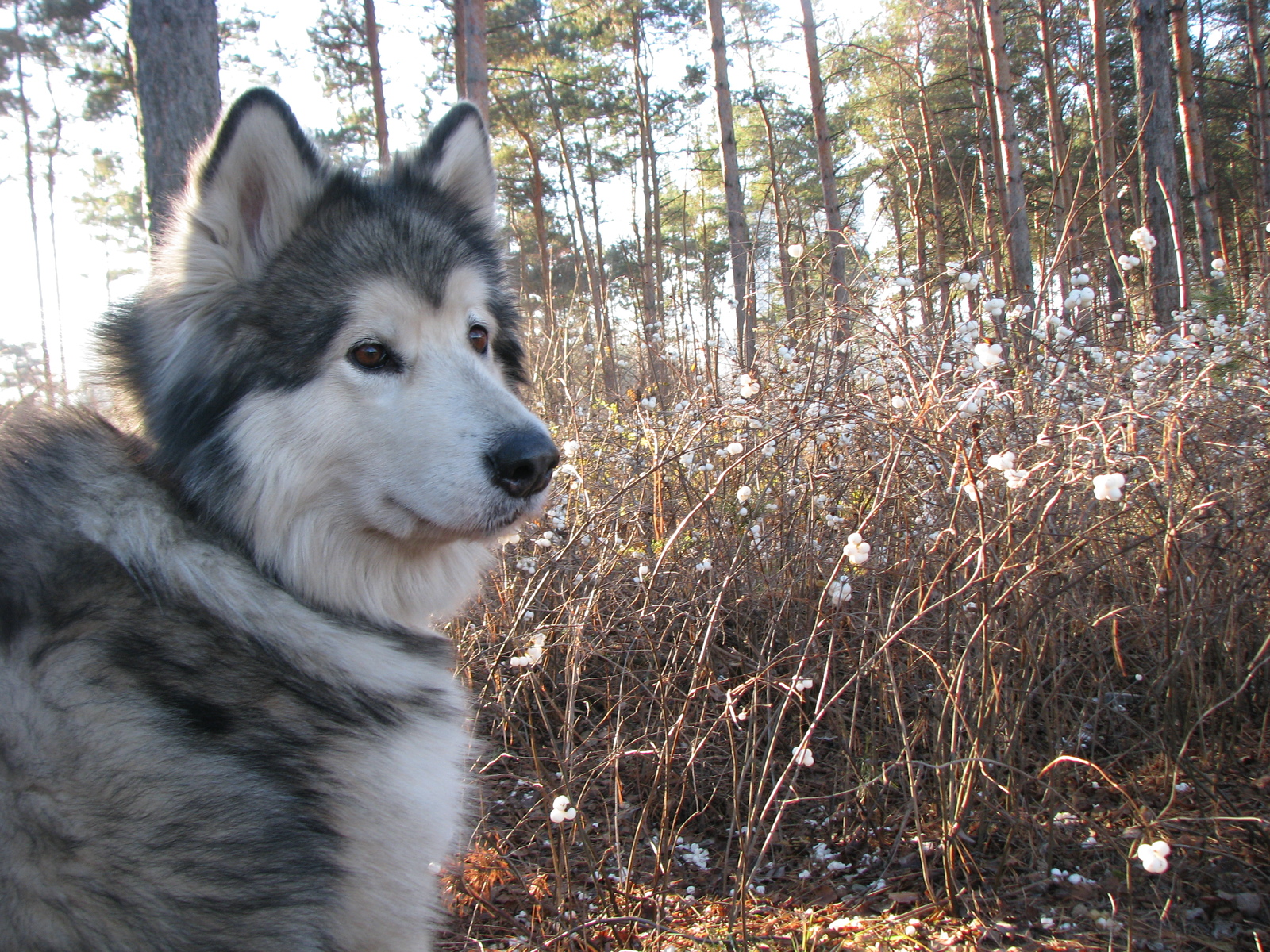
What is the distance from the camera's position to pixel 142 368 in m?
1.90

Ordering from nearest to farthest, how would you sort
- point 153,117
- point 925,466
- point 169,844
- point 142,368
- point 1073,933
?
1. point 169,844
2. point 142,368
3. point 1073,933
4. point 925,466
5. point 153,117

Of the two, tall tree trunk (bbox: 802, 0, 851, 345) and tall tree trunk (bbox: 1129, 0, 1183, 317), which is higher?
tall tree trunk (bbox: 802, 0, 851, 345)

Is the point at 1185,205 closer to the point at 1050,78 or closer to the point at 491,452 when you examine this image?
the point at 1050,78

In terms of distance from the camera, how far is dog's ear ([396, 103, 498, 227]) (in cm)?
234

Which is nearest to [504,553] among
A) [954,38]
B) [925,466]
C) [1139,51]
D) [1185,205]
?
[925,466]

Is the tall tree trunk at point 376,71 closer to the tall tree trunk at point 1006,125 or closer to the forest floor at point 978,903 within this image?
the tall tree trunk at point 1006,125

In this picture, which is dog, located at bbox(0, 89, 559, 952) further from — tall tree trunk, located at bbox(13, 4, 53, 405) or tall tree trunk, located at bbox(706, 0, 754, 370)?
tall tree trunk, located at bbox(13, 4, 53, 405)

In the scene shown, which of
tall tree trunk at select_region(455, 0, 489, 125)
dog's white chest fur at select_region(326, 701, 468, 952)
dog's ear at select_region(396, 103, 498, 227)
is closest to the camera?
dog's white chest fur at select_region(326, 701, 468, 952)

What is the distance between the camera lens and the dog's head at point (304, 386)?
181cm

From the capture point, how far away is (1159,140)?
8.88 metres

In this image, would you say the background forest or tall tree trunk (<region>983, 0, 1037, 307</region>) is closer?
the background forest

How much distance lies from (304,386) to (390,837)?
987 mm

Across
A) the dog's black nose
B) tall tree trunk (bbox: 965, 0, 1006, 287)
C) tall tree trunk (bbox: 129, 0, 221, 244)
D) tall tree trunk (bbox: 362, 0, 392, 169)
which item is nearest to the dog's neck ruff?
the dog's black nose

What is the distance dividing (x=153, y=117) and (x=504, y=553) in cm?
310
